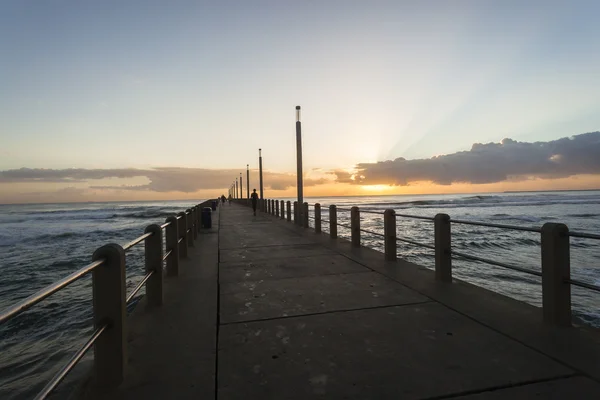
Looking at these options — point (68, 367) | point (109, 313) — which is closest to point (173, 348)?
point (109, 313)

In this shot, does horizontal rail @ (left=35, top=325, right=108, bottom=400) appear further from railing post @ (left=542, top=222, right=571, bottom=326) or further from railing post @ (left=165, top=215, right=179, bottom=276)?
railing post @ (left=542, top=222, right=571, bottom=326)

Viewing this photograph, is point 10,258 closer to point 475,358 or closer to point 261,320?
point 261,320

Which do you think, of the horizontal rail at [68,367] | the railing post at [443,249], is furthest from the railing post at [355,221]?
the horizontal rail at [68,367]

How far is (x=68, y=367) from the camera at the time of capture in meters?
2.26

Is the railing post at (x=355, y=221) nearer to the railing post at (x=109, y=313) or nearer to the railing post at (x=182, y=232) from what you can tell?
the railing post at (x=182, y=232)

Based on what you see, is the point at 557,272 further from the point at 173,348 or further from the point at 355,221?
the point at 355,221

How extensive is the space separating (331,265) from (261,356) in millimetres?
4363

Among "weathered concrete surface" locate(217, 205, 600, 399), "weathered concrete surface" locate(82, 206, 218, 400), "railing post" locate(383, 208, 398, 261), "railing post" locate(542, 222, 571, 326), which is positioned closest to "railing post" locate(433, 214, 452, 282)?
"weathered concrete surface" locate(217, 205, 600, 399)

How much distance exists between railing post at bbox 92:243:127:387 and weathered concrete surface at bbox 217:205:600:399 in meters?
0.84

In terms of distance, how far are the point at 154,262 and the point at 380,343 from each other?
2981mm

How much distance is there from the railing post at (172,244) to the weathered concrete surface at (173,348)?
0.74 metres

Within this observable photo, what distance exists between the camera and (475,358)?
10.5 feet

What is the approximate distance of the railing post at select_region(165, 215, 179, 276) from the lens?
21.2ft

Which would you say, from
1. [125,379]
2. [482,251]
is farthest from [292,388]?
[482,251]
